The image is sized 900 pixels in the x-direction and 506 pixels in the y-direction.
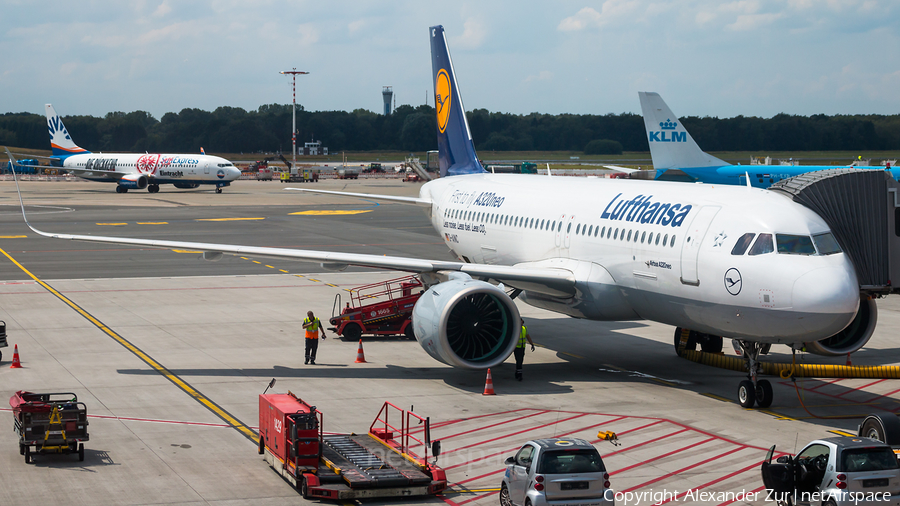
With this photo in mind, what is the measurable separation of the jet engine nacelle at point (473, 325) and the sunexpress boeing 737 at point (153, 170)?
8421cm

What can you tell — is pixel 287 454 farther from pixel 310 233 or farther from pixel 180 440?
pixel 310 233

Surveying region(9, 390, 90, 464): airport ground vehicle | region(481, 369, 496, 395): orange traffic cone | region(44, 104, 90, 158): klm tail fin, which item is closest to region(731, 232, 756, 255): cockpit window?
region(481, 369, 496, 395): orange traffic cone

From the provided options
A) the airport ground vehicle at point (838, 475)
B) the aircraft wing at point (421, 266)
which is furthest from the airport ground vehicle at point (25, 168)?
the airport ground vehicle at point (838, 475)

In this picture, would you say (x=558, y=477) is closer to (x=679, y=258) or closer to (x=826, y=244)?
(x=679, y=258)

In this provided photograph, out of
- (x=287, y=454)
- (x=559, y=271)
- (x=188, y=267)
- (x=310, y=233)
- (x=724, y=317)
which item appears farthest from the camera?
(x=310, y=233)

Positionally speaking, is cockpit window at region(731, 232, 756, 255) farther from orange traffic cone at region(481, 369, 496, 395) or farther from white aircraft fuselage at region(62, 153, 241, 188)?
white aircraft fuselage at region(62, 153, 241, 188)

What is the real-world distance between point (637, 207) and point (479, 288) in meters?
4.47

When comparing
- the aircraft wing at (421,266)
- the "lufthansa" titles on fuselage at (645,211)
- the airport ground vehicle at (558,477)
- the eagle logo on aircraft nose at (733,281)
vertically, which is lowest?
the airport ground vehicle at (558,477)

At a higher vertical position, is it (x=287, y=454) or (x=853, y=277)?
(x=853, y=277)

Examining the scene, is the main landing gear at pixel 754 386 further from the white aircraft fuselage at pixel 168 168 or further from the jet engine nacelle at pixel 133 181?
the jet engine nacelle at pixel 133 181

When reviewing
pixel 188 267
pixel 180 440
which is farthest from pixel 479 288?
pixel 188 267

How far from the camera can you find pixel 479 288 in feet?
70.8

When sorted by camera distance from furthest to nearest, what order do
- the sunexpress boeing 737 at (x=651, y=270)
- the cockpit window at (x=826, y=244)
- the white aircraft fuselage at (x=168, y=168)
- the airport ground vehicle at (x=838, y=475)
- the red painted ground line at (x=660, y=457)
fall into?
the white aircraft fuselage at (x=168, y=168)
the cockpit window at (x=826, y=244)
the sunexpress boeing 737 at (x=651, y=270)
the red painted ground line at (x=660, y=457)
the airport ground vehicle at (x=838, y=475)

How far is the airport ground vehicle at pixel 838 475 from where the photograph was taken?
12.4m
